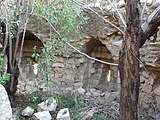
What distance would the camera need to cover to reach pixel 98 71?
509cm

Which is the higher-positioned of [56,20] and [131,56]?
[56,20]

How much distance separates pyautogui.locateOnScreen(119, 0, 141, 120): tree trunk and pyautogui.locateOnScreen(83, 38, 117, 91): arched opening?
2295mm

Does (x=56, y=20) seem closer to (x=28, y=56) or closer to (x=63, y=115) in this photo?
(x=63, y=115)

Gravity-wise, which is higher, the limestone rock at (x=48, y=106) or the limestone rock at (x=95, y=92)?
the limestone rock at (x=95, y=92)

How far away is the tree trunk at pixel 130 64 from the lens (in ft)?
8.10

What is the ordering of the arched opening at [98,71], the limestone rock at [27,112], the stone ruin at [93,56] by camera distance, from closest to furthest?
the limestone rock at [27,112], the stone ruin at [93,56], the arched opening at [98,71]

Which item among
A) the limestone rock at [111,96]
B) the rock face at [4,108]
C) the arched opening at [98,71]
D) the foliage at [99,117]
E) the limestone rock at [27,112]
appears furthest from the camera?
the arched opening at [98,71]

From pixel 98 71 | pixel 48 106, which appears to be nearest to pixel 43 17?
pixel 48 106

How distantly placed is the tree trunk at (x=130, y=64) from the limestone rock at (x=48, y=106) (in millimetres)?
1367

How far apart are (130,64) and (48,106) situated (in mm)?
1602

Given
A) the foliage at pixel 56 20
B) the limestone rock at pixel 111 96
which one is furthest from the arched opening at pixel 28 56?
the foliage at pixel 56 20

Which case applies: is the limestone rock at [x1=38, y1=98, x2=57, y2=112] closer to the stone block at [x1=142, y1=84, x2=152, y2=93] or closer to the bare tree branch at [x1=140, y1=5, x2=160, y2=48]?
the stone block at [x1=142, y1=84, x2=152, y2=93]

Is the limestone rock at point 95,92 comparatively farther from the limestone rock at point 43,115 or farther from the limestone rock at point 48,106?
the limestone rock at point 43,115

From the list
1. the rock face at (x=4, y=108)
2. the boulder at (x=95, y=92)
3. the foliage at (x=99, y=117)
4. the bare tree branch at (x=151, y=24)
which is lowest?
the foliage at (x=99, y=117)
